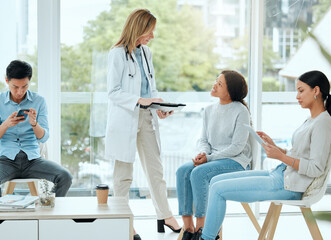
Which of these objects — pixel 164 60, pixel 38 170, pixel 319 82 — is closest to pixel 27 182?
pixel 38 170

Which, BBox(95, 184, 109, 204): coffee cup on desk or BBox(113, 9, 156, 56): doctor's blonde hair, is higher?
BBox(113, 9, 156, 56): doctor's blonde hair

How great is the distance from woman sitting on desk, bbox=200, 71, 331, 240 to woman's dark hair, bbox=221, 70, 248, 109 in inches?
Result: 24.1

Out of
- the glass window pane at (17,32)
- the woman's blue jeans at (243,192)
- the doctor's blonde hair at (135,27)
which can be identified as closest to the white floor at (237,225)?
the woman's blue jeans at (243,192)

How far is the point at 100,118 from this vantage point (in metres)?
3.63

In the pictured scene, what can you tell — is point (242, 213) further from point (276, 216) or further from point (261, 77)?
point (276, 216)

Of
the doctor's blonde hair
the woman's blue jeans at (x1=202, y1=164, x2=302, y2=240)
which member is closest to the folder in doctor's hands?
the doctor's blonde hair

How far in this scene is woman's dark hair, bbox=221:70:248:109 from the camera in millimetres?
2943

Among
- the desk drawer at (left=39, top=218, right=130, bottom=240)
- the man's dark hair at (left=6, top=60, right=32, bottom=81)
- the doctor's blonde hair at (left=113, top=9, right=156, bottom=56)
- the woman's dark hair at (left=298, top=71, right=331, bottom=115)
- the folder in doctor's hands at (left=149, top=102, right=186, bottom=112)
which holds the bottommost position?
the desk drawer at (left=39, top=218, right=130, bottom=240)

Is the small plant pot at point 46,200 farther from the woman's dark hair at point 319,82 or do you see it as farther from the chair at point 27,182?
the woman's dark hair at point 319,82

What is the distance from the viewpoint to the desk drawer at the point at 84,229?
215cm

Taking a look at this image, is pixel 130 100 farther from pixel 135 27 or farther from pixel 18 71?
pixel 18 71

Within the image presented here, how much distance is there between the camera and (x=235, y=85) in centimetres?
295

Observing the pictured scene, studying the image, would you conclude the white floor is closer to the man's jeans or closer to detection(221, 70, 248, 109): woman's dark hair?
the man's jeans

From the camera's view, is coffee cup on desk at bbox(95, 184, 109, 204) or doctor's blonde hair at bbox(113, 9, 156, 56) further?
doctor's blonde hair at bbox(113, 9, 156, 56)
